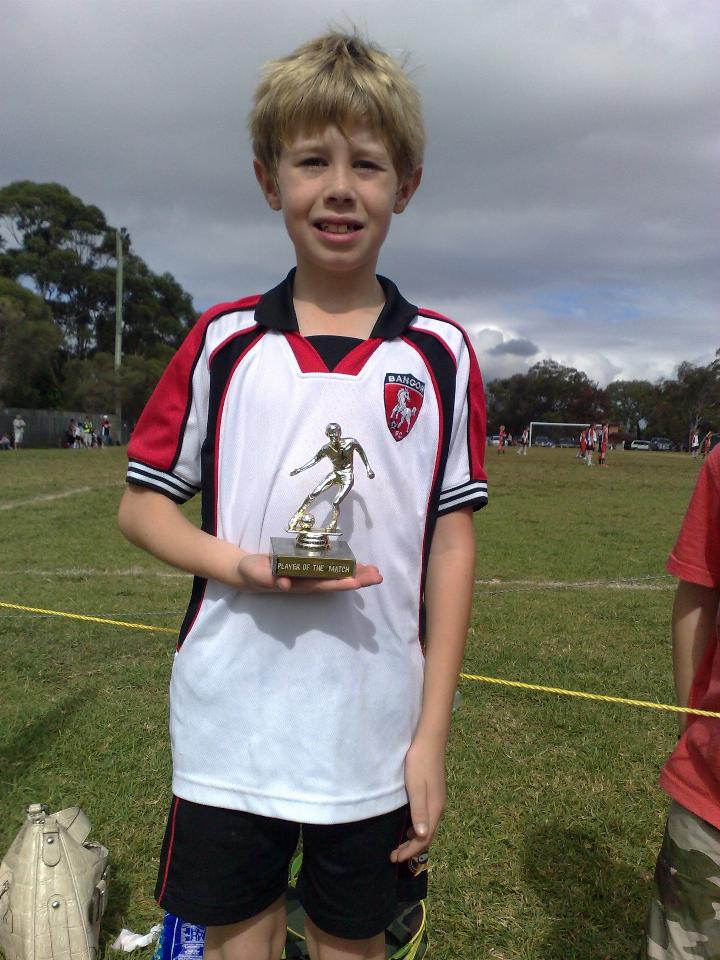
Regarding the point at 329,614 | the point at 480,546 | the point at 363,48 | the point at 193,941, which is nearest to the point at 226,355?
the point at 329,614

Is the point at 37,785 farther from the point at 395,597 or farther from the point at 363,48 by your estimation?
the point at 363,48

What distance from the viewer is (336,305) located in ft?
4.82

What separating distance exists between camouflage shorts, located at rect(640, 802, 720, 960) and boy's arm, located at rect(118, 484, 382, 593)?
3.15 ft

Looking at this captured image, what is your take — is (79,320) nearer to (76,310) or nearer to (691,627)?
(76,310)

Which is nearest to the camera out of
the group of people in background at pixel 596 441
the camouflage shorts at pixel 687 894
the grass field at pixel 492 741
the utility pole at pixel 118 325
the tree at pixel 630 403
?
the camouflage shorts at pixel 687 894

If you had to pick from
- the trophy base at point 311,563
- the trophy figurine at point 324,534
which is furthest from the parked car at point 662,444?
the trophy base at point 311,563

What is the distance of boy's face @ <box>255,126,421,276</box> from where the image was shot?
1365 millimetres

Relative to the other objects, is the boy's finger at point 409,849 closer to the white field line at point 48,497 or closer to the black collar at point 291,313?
the black collar at point 291,313

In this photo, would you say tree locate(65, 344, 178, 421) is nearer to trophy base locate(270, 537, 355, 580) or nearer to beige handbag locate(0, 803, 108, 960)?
beige handbag locate(0, 803, 108, 960)

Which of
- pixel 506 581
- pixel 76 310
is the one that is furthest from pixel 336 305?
pixel 76 310

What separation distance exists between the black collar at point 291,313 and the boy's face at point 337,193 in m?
0.09

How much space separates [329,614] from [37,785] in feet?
8.98

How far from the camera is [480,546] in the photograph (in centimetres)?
959

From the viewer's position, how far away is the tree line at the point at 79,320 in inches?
1543
